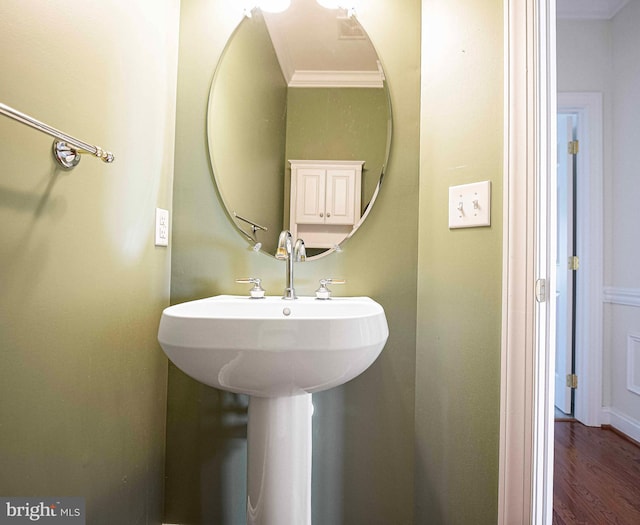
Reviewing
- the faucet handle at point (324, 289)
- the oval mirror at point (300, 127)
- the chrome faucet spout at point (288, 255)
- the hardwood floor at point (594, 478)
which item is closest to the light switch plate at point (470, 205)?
the oval mirror at point (300, 127)

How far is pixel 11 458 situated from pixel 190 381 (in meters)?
0.49

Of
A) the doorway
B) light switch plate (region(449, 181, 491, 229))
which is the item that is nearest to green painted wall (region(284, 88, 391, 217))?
light switch plate (region(449, 181, 491, 229))

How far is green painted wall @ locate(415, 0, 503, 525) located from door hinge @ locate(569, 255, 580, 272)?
1.54m

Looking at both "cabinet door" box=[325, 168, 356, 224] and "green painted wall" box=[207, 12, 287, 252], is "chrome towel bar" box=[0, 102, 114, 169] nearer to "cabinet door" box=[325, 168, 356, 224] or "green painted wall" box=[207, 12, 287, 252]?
"green painted wall" box=[207, 12, 287, 252]

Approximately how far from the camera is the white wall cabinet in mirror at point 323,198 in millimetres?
1073

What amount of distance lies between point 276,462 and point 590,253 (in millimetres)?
2110

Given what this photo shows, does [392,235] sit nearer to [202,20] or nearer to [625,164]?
[202,20]

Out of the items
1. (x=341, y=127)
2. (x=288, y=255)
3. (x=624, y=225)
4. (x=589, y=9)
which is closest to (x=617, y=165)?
(x=624, y=225)

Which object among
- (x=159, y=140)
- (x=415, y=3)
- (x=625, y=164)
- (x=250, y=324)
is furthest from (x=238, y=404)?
(x=625, y=164)

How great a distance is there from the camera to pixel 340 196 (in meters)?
1.08

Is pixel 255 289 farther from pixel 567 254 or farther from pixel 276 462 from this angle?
pixel 567 254

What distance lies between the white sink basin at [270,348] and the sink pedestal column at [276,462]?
0.50 ft

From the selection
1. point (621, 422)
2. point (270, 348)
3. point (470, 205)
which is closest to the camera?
point (270, 348)

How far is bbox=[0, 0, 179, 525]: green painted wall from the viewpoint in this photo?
1.92ft
